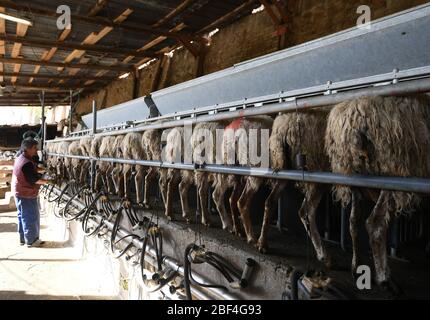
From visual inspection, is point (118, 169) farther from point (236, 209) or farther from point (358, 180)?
point (358, 180)

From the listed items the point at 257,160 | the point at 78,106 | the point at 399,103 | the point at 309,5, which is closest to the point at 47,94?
the point at 78,106

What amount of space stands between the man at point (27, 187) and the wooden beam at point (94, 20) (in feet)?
8.09

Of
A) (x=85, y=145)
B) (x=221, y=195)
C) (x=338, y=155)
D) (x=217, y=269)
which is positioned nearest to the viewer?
(x=338, y=155)

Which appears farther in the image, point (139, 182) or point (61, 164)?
point (61, 164)

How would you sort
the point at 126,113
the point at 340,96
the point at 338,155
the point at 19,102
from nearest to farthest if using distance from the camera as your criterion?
1. the point at 340,96
2. the point at 338,155
3. the point at 126,113
4. the point at 19,102

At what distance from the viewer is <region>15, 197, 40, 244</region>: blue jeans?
6.55 m

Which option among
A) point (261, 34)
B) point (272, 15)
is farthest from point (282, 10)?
point (261, 34)

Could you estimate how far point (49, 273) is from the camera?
223 inches

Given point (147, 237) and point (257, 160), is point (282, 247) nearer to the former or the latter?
point (257, 160)

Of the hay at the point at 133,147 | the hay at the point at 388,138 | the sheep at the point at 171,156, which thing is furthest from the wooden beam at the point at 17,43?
the hay at the point at 388,138

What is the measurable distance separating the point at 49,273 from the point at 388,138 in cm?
594

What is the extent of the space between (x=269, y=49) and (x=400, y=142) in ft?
14.1

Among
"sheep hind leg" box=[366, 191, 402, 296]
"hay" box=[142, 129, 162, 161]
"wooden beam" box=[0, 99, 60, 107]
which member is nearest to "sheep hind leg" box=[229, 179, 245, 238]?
"sheep hind leg" box=[366, 191, 402, 296]

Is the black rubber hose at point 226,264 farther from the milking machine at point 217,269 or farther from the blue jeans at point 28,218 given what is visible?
the blue jeans at point 28,218
